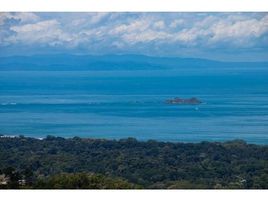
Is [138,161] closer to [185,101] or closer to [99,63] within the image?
[185,101]

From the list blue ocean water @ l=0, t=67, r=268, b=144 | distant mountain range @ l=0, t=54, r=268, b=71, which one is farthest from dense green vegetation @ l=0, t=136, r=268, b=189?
distant mountain range @ l=0, t=54, r=268, b=71

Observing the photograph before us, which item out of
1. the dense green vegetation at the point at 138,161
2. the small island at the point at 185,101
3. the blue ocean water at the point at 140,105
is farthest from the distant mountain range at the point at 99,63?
the dense green vegetation at the point at 138,161

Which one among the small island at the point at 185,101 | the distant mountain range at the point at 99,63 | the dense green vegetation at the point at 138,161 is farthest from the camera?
the distant mountain range at the point at 99,63

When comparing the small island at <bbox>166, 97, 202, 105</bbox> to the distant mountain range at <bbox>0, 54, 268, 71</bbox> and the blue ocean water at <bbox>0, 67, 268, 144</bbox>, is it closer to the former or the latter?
the blue ocean water at <bbox>0, 67, 268, 144</bbox>

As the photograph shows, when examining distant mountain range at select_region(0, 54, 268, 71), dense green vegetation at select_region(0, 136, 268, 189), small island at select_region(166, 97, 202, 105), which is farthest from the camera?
distant mountain range at select_region(0, 54, 268, 71)

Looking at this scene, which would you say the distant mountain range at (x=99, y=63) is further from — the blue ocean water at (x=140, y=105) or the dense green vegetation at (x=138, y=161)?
the dense green vegetation at (x=138, y=161)

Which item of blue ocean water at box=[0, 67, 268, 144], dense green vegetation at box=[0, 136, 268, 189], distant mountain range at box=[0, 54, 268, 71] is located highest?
distant mountain range at box=[0, 54, 268, 71]

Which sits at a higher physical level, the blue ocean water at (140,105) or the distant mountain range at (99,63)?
the distant mountain range at (99,63)

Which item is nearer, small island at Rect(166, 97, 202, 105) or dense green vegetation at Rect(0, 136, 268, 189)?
dense green vegetation at Rect(0, 136, 268, 189)
